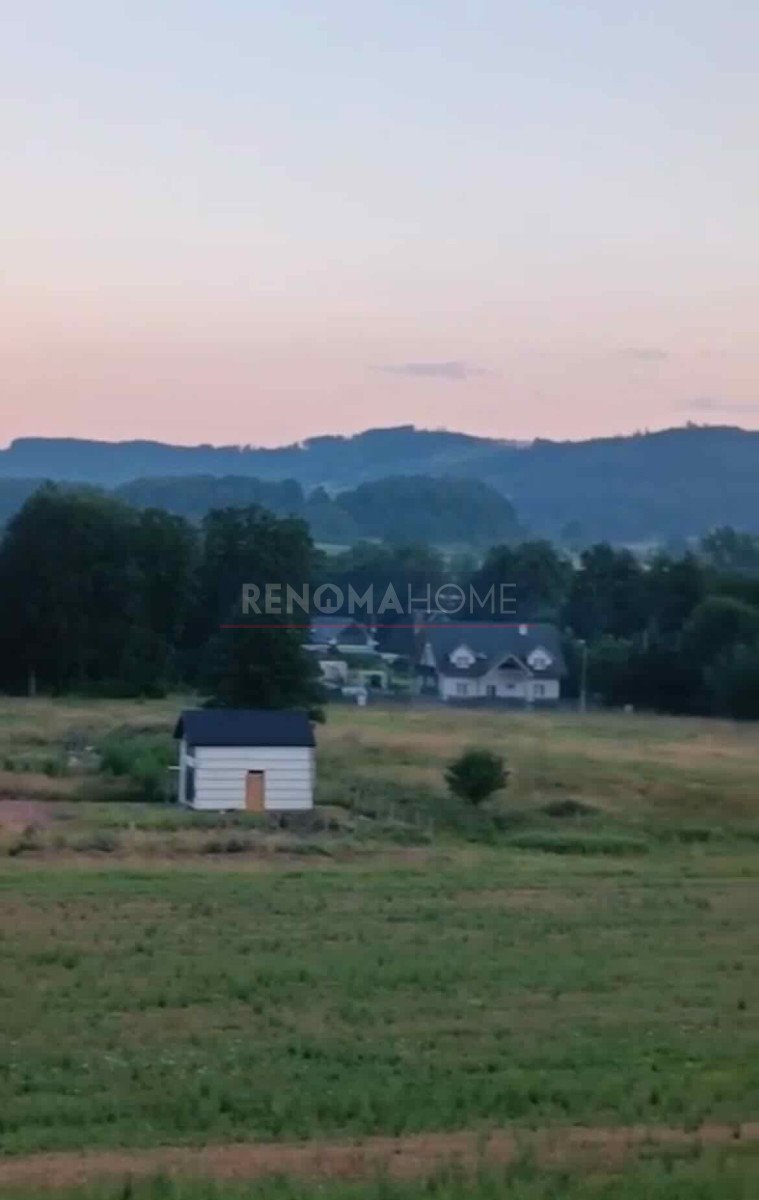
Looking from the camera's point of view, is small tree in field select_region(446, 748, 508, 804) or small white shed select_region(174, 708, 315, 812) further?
small tree in field select_region(446, 748, 508, 804)

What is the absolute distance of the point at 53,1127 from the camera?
11.2 m

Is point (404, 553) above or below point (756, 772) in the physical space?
above

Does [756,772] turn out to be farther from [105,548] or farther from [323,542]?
[323,542]

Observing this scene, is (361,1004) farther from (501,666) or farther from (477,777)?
(501,666)

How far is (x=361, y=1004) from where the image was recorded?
52.4ft

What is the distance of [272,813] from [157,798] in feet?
12.6

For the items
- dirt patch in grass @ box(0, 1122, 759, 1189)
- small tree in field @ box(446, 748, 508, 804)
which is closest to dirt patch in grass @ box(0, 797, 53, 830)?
small tree in field @ box(446, 748, 508, 804)

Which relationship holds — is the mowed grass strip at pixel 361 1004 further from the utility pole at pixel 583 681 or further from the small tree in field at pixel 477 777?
the utility pole at pixel 583 681

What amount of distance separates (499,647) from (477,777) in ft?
138

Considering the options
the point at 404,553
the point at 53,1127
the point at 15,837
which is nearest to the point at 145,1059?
the point at 53,1127

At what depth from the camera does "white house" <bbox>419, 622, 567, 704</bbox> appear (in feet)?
259

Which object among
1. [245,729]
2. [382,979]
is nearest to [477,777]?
[245,729]

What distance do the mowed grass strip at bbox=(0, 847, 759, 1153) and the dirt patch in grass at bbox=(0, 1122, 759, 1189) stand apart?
0.28 m

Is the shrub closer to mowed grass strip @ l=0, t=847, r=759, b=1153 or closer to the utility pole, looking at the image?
mowed grass strip @ l=0, t=847, r=759, b=1153
